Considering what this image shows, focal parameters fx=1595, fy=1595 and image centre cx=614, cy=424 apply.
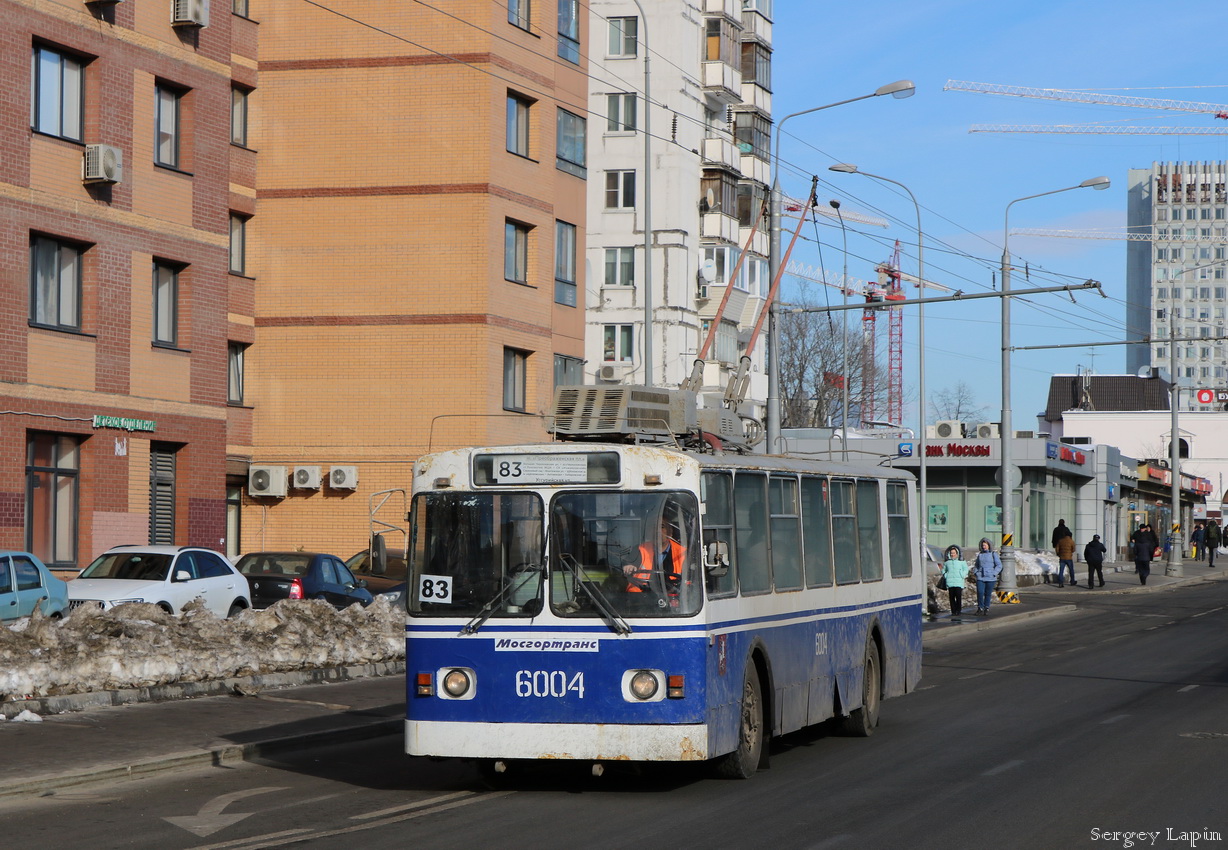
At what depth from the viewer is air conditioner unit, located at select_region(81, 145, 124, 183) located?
1037 inches

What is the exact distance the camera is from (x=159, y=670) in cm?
1681

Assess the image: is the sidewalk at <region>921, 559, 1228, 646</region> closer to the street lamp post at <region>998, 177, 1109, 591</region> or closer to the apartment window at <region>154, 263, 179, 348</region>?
the street lamp post at <region>998, 177, 1109, 591</region>

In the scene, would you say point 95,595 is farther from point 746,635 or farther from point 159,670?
point 746,635

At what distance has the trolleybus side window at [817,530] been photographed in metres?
13.6

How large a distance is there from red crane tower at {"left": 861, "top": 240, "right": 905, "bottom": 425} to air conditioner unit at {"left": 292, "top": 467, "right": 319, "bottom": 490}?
46.2m

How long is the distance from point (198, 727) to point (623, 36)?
44.5 metres

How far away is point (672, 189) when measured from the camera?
184 feet

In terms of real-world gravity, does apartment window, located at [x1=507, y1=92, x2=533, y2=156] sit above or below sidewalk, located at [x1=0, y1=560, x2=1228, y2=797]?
above

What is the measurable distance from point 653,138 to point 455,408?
20334 millimetres

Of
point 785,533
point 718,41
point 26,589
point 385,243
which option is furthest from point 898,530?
point 718,41

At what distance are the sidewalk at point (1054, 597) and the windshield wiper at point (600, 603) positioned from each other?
10.8m

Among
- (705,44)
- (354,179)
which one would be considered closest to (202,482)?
(354,179)

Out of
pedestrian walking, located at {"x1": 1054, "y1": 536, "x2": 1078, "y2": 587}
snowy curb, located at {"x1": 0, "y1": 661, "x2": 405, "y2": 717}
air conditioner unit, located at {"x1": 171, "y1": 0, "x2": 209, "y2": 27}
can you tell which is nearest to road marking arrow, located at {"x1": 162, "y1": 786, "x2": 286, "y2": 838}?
snowy curb, located at {"x1": 0, "y1": 661, "x2": 405, "y2": 717}

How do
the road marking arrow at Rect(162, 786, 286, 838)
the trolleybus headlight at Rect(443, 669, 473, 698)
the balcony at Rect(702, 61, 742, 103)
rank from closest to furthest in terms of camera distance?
Result: the road marking arrow at Rect(162, 786, 286, 838)
the trolleybus headlight at Rect(443, 669, 473, 698)
the balcony at Rect(702, 61, 742, 103)
